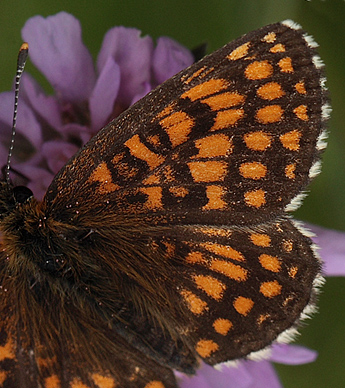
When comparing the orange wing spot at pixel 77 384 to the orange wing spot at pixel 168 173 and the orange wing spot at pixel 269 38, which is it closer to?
the orange wing spot at pixel 168 173

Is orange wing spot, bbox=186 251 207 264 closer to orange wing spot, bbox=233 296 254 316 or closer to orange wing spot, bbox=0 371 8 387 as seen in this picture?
orange wing spot, bbox=233 296 254 316

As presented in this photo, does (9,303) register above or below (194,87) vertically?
below

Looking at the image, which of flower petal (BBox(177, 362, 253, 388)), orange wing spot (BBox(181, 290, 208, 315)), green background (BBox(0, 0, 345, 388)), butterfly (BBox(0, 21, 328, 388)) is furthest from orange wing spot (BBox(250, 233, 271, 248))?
green background (BBox(0, 0, 345, 388))

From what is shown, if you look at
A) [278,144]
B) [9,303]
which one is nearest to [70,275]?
[9,303]

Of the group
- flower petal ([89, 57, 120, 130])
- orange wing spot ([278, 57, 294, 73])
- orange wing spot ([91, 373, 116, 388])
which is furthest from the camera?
flower petal ([89, 57, 120, 130])

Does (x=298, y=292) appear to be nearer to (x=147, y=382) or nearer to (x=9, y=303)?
(x=147, y=382)

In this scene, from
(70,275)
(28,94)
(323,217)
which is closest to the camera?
(70,275)

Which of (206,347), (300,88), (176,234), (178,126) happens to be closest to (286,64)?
(300,88)
